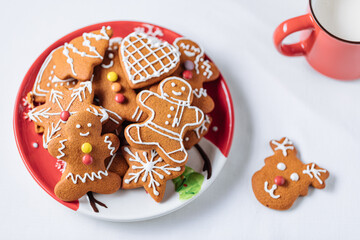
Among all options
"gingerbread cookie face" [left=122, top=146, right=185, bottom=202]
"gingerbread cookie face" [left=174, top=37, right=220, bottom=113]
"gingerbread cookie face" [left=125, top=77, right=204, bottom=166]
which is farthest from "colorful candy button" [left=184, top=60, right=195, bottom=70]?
"gingerbread cookie face" [left=122, top=146, right=185, bottom=202]

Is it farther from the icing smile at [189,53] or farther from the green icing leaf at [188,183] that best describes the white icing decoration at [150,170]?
the icing smile at [189,53]

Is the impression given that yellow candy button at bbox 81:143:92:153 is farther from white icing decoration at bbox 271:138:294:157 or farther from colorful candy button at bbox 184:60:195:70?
white icing decoration at bbox 271:138:294:157

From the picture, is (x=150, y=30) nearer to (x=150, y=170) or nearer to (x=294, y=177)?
(x=150, y=170)

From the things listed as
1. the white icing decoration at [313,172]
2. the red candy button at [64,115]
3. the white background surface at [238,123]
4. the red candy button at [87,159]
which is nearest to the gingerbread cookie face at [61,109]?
the red candy button at [64,115]

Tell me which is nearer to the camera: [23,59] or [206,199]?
[206,199]

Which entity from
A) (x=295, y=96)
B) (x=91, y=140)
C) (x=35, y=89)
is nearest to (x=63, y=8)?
(x=35, y=89)

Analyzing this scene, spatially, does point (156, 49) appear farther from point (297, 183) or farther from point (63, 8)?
point (297, 183)
